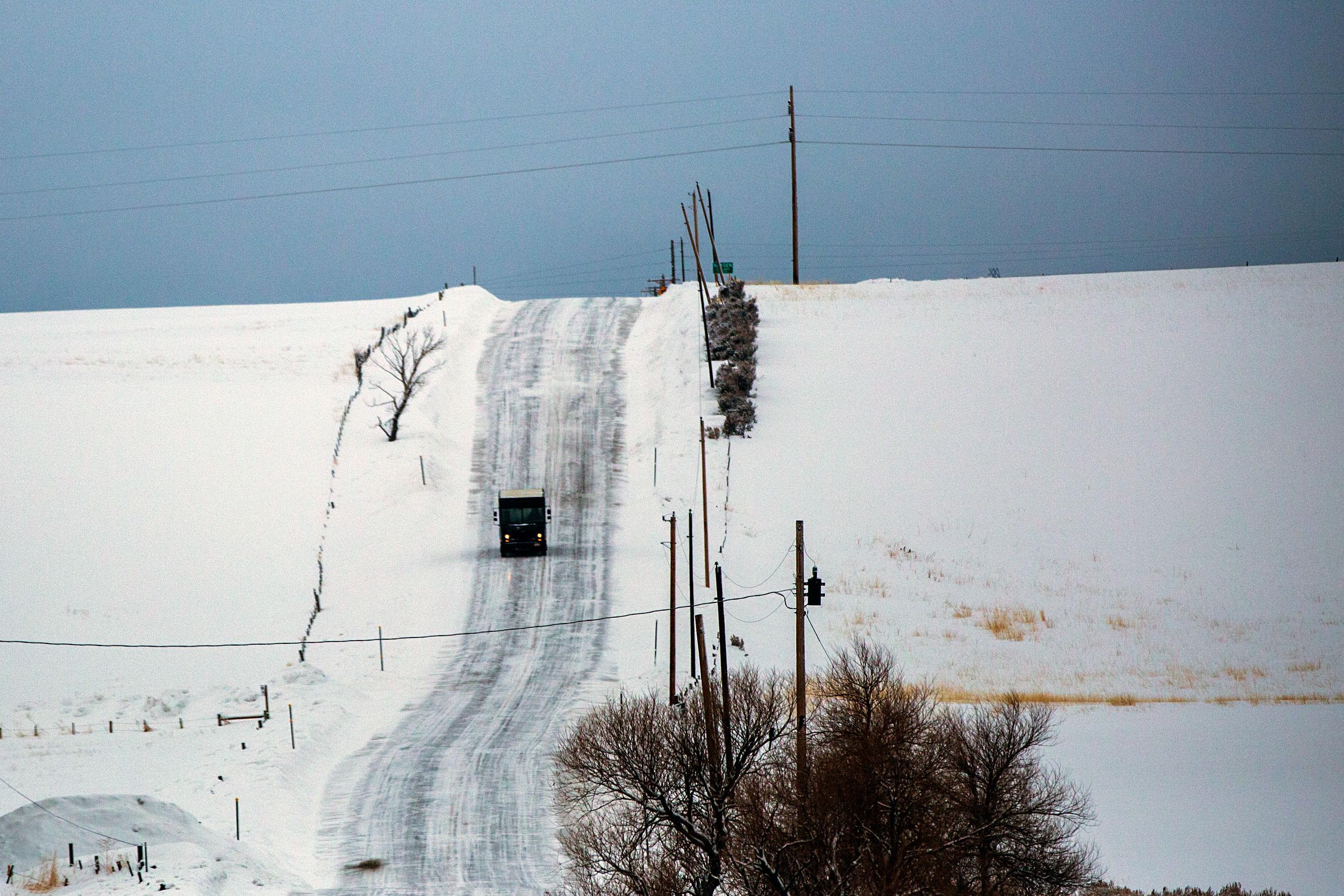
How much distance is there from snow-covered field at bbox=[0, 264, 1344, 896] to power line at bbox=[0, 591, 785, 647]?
41 centimetres

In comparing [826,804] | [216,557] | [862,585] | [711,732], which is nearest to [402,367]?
[216,557]

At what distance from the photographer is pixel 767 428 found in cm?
5628

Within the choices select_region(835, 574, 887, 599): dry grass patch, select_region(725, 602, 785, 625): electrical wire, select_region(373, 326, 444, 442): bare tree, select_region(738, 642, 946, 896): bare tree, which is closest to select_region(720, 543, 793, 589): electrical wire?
select_region(725, 602, 785, 625): electrical wire

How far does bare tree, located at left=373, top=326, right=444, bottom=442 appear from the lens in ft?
180

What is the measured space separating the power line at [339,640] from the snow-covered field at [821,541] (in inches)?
16.2

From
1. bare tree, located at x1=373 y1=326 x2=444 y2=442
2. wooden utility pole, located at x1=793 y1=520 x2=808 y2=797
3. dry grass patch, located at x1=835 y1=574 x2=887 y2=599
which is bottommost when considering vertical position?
wooden utility pole, located at x1=793 y1=520 x2=808 y2=797

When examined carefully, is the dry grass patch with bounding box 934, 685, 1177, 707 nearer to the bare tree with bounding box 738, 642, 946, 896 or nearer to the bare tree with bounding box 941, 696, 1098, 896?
the bare tree with bounding box 941, 696, 1098, 896

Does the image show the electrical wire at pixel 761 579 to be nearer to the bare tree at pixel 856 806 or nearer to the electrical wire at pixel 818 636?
the electrical wire at pixel 818 636

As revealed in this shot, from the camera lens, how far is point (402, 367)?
182 ft

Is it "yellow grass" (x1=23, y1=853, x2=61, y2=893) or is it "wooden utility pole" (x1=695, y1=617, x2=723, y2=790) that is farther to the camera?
"wooden utility pole" (x1=695, y1=617, x2=723, y2=790)

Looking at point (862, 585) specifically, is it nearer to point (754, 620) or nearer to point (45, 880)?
point (754, 620)

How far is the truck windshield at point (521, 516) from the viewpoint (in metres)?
44.4

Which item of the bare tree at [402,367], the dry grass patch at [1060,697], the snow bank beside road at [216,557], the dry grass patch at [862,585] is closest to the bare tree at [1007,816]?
the dry grass patch at [1060,697]

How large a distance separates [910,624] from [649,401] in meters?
22.9
